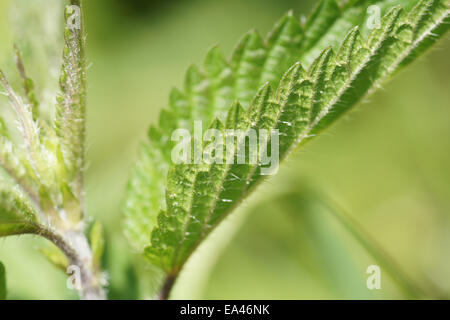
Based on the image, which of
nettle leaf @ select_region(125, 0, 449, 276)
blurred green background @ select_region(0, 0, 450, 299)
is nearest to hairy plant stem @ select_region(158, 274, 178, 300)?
nettle leaf @ select_region(125, 0, 449, 276)

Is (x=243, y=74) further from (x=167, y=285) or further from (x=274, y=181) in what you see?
(x=274, y=181)

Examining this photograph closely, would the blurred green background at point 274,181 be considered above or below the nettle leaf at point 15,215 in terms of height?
above

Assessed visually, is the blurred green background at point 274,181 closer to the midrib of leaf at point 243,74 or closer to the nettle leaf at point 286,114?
the midrib of leaf at point 243,74

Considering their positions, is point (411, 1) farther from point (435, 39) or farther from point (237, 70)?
point (237, 70)

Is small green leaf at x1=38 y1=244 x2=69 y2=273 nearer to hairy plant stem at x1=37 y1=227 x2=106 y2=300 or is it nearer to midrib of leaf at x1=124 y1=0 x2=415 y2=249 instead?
hairy plant stem at x1=37 y1=227 x2=106 y2=300

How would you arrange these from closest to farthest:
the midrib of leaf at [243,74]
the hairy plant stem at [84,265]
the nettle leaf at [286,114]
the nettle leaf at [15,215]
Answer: the nettle leaf at [15,215], the nettle leaf at [286,114], the hairy plant stem at [84,265], the midrib of leaf at [243,74]

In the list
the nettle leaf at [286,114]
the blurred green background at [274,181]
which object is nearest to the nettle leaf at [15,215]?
the nettle leaf at [286,114]

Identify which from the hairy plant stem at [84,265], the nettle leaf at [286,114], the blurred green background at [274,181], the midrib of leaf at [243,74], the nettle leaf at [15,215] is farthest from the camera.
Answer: the blurred green background at [274,181]
